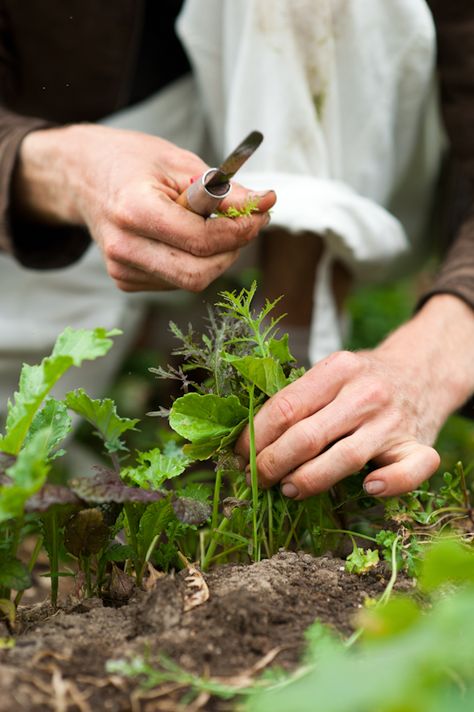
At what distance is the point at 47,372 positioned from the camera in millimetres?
934

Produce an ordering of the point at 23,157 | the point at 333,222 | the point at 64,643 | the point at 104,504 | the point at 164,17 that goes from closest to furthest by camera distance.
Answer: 1. the point at 64,643
2. the point at 104,504
3. the point at 23,157
4. the point at 333,222
5. the point at 164,17

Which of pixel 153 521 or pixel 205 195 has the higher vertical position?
pixel 205 195

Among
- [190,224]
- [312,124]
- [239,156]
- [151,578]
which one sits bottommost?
[151,578]

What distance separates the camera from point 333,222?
74.8 inches

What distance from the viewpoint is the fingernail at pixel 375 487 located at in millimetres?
1138

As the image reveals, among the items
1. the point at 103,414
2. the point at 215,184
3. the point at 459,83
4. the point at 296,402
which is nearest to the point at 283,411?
the point at 296,402

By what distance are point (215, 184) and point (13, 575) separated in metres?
0.63

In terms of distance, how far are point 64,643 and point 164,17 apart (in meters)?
1.91

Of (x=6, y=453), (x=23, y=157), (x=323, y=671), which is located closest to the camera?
(x=323, y=671)

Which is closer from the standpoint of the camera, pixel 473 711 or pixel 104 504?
pixel 473 711

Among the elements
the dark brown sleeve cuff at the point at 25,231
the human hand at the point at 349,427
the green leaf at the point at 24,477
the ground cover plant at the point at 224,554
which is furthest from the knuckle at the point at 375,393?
the dark brown sleeve cuff at the point at 25,231

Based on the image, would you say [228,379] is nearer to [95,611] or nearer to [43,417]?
[43,417]

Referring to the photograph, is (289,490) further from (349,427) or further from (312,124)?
(312,124)

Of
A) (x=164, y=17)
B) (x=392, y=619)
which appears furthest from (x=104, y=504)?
(x=164, y=17)
